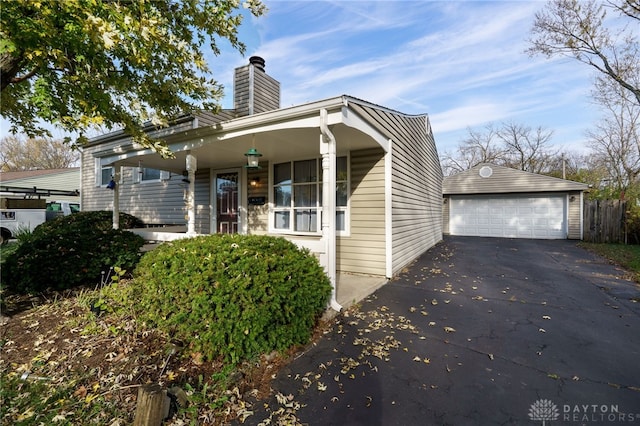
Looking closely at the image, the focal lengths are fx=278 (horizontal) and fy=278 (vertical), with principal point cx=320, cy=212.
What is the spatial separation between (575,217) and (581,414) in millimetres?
13967

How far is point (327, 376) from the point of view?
250cm

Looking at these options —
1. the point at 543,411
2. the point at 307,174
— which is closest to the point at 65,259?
the point at 307,174

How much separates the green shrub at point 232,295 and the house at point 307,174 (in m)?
0.85

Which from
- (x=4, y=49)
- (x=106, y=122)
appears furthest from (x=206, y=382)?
(x=106, y=122)

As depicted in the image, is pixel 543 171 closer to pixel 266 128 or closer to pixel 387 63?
pixel 387 63

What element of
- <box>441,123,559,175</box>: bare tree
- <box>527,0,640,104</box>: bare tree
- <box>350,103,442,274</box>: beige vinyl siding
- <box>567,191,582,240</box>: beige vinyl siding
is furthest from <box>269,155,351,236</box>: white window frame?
<box>441,123,559,175</box>: bare tree

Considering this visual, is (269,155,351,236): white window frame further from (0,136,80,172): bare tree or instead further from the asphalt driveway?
(0,136,80,172): bare tree

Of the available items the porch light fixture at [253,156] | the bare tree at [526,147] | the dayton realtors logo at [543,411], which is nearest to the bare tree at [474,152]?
the bare tree at [526,147]

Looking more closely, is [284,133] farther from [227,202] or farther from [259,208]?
[227,202]

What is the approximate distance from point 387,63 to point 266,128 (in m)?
6.50

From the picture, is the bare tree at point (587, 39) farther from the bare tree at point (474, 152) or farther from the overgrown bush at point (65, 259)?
the overgrown bush at point (65, 259)

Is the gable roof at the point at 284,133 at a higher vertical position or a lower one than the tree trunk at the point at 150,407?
higher

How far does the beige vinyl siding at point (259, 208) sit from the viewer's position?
7.14 m

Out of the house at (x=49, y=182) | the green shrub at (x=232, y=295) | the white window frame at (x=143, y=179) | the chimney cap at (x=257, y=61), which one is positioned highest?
the chimney cap at (x=257, y=61)
